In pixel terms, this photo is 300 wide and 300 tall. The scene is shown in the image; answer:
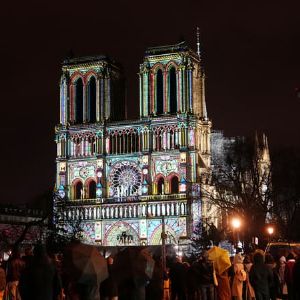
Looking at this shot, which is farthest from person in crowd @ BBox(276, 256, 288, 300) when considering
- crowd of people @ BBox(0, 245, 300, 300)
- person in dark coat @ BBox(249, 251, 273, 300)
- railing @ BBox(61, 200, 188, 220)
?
railing @ BBox(61, 200, 188, 220)

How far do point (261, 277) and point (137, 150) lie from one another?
75959mm

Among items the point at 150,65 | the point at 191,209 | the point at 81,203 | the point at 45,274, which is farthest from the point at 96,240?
the point at 45,274

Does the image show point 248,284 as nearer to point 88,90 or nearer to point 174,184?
point 174,184

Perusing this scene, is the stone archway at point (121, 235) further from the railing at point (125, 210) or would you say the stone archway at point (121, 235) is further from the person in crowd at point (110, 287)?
the person in crowd at point (110, 287)

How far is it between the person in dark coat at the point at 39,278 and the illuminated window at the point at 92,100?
8453cm

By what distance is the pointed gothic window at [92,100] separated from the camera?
102 metres

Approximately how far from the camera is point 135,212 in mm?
96875

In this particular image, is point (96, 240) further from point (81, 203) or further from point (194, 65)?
point (194, 65)

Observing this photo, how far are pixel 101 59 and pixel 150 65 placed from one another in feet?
21.3

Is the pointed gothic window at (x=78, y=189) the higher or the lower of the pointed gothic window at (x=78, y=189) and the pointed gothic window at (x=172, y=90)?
the lower

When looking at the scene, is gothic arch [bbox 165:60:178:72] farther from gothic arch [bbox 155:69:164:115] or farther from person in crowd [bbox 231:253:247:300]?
person in crowd [bbox 231:253:247:300]

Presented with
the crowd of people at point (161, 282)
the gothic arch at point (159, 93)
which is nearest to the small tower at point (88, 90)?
the gothic arch at point (159, 93)

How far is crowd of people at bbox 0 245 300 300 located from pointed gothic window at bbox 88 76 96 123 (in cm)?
7217

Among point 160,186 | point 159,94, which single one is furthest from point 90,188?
point 159,94
